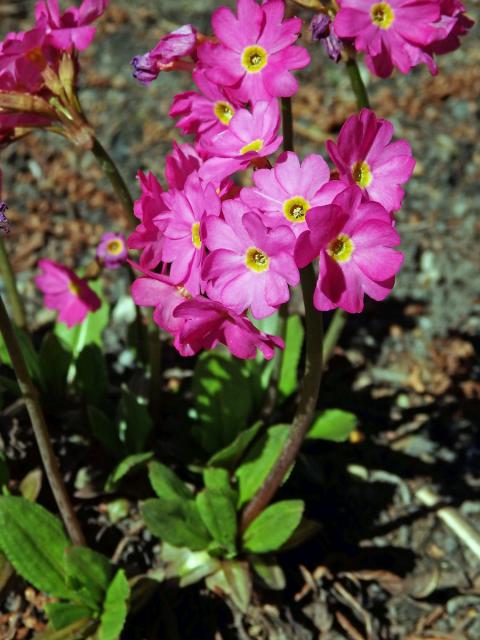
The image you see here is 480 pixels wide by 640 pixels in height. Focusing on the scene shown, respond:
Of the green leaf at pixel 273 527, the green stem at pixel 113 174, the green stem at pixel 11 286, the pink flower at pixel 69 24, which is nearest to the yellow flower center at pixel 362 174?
the green stem at pixel 113 174

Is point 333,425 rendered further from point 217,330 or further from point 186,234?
point 186,234

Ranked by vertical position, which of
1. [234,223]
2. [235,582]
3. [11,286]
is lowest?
[235,582]

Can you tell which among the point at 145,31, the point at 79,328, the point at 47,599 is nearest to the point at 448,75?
the point at 145,31

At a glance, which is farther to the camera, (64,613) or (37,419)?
(64,613)

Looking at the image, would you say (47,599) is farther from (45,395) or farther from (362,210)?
(362,210)

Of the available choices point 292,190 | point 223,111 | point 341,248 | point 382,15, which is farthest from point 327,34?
point 341,248

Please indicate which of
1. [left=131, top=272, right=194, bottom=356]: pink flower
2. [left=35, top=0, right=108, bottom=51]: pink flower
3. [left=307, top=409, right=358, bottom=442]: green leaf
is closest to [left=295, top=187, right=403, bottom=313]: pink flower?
[left=131, top=272, right=194, bottom=356]: pink flower
